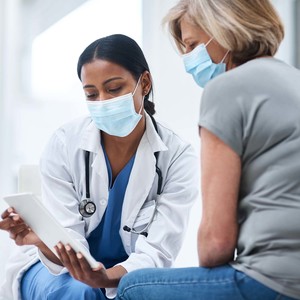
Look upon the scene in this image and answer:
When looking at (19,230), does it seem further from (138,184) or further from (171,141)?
(171,141)

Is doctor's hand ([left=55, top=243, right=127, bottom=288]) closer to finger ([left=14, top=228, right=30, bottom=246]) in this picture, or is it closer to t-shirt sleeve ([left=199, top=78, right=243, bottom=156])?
finger ([left=14, top=228, right=30, bottom=246])

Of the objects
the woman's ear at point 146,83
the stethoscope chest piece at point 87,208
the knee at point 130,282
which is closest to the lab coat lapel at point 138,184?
the stethoscope chest piece at point 87,208

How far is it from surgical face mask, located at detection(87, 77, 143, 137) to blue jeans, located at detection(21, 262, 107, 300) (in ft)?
1.63

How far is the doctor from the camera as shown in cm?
164

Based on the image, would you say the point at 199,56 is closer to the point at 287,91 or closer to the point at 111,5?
the point at 287,91

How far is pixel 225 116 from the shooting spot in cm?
101

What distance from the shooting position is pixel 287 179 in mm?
992

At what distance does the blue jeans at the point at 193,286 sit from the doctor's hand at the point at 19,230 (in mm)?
495

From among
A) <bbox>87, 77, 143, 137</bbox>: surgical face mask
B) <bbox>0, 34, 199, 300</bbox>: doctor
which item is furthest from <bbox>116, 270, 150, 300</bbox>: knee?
<bbox>87, 77, 143, 137</bbox>: surgical face mask

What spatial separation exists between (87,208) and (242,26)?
0.80 m

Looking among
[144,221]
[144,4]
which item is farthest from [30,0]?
[144,221]

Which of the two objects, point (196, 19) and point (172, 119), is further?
point (172, 119)

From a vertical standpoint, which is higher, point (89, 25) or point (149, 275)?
point (89, 25)

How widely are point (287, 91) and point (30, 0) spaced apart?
1943mm
